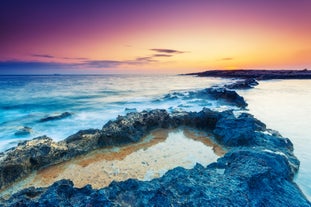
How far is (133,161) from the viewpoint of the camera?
250 inches

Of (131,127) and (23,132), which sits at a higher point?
(131,127)

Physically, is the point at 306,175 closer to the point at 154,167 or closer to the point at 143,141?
the point at 154,167

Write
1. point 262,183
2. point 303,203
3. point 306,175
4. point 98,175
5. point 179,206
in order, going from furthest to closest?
point 98,175
point 306,175
point 262,183
point 303,203
point 179,206

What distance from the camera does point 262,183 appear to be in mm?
3818

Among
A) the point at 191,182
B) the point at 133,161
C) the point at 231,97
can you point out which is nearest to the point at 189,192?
the point at 191,182

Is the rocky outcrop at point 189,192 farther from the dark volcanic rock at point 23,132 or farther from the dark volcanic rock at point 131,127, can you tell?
the dark volcanic rock at point 23,132

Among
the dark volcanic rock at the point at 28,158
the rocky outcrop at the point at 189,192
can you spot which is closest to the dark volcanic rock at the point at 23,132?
the dark volcanic rock at the point at 28,158

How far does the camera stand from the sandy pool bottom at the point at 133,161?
5559mm

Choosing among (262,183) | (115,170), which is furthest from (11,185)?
(262,183)

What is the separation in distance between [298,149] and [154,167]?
4221 millimetres

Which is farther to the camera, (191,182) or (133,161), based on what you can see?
(133,161)

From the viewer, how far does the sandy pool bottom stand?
5.56 meters

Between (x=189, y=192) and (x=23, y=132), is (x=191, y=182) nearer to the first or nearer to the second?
(x=189, y=192)

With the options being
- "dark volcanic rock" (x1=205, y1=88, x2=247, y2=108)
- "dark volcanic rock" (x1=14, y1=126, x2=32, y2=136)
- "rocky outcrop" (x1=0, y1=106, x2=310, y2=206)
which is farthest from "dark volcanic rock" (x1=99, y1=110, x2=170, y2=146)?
"dark volcanic rock" (x1=205, y1=88, x2=247, y2=108)
